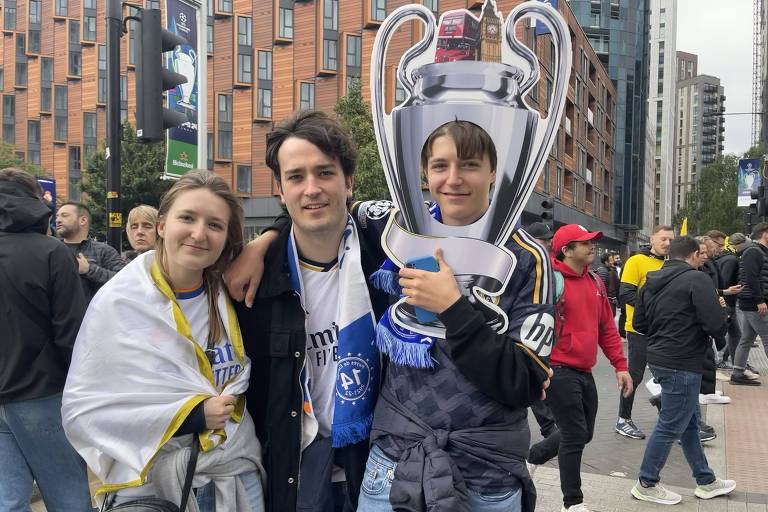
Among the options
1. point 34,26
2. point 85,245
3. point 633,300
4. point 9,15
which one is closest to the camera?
point 85,245

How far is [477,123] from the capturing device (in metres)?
1.85

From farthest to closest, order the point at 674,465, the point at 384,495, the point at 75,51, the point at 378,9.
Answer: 1. the point at 75,51
2. the point at 378,9
3. the point at 674,465
4. the point at 384,495

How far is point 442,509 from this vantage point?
1.70m

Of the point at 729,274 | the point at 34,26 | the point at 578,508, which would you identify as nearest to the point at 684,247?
the point at 578,508

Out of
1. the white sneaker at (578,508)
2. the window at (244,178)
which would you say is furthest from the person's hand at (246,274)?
the window at (244,178)

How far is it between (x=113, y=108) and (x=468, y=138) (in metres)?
4.66

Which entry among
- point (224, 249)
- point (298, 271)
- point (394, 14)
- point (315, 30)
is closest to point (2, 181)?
point (224, 249)

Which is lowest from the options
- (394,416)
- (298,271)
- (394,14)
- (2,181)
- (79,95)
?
(394,416)

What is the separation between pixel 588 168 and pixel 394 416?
5019 cm

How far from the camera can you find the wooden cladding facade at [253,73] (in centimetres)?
3391

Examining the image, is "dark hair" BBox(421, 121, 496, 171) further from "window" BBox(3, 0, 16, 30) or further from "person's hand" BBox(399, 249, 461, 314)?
"window" BBox(3, 0, 16, 30)

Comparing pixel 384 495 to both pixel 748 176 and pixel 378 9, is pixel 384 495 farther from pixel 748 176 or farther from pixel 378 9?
pixel 378 9

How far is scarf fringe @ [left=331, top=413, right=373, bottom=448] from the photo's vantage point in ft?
6.64

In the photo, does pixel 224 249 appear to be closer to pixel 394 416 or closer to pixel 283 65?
pixel 394 416
